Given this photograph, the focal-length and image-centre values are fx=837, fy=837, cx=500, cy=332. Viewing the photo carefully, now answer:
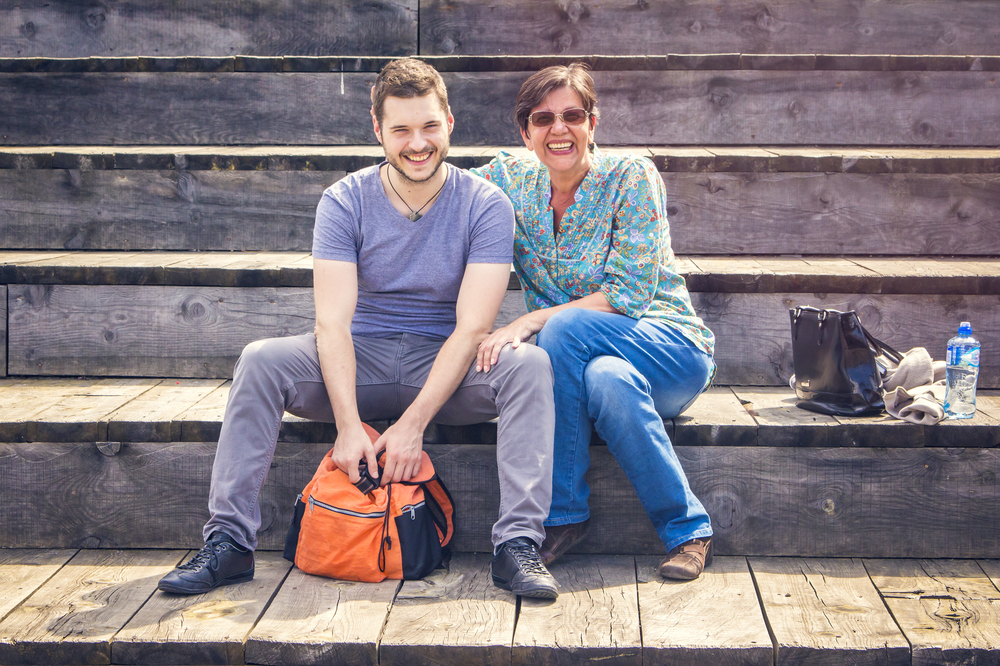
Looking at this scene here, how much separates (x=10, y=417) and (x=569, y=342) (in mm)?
1446

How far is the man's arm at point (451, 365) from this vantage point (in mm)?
1943

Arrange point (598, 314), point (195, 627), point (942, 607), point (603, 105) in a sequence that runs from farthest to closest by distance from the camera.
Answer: point (603, 105) < point (598, 314) < point (942, 607) < point (195, 627)

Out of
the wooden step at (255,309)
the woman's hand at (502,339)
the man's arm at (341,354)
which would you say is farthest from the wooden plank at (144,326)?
the woman's hand at (502,339)

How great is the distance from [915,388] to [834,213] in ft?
2.96

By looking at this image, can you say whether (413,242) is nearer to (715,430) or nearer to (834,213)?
(715,430)

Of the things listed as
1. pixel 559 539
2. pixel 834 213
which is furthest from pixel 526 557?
pixel 834 213

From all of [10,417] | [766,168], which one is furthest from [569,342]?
[10,417]

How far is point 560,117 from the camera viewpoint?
209 cm

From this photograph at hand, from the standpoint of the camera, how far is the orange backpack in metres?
1.90

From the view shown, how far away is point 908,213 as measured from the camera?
9.37ft

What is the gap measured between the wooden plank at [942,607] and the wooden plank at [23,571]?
6.30 feet

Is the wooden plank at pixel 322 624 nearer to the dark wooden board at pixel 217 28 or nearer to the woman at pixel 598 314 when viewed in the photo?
the woman at pixel 598 314

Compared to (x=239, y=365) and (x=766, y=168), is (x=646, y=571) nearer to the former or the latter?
(x=239, y=365)

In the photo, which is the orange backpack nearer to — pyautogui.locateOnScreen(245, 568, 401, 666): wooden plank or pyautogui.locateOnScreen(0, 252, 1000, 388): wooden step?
pyautogui.locateOnScreen(245, 568, 401, 666): wooden plank
